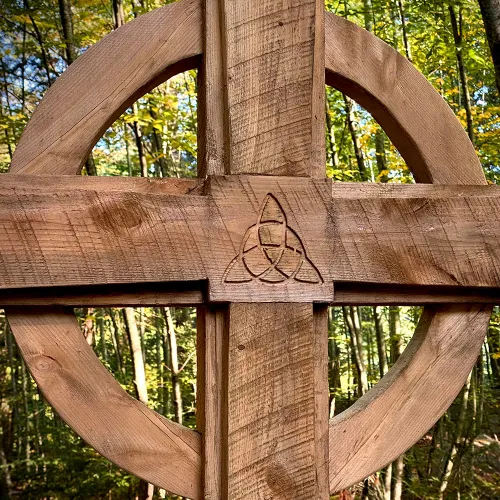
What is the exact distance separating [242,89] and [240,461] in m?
0.76

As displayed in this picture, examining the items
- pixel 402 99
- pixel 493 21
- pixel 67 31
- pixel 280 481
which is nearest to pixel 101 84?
pixel 402 99

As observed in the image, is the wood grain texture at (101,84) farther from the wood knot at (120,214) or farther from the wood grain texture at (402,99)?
the wood grain texture at (402,99)

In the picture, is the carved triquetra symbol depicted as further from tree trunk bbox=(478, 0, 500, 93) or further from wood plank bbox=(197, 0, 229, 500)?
tree trunk bbox=(478, 0, 500, 93)

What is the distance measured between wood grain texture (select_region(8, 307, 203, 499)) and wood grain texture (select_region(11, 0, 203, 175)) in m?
0.32

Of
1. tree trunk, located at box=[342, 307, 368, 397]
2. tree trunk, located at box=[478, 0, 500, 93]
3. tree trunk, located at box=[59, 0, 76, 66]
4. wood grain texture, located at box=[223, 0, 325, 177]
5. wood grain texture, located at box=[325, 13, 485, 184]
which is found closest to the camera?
wood grain texture, located at box=[223, 0, 325, 177]

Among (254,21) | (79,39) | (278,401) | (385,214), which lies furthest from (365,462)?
(79,39)

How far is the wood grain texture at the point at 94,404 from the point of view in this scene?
111 centimetres

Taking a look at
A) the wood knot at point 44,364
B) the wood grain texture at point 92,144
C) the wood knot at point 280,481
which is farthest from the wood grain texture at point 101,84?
the wood knot at point 280,481

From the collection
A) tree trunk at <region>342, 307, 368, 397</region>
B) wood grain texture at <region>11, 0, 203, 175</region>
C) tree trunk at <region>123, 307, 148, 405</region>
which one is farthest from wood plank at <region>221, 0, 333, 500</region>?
tree trunk at <region>342, 307, 368, 397</region>

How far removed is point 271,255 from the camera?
1.16 metres

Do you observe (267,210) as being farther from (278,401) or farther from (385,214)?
(278,401)

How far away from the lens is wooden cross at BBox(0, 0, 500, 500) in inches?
43.6

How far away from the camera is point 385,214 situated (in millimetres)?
1249

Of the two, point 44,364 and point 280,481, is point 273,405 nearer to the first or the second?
point 280,481
